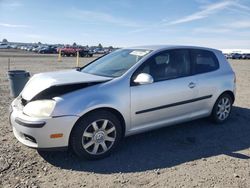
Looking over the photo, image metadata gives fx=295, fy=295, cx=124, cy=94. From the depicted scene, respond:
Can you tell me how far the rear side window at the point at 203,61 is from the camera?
557cm

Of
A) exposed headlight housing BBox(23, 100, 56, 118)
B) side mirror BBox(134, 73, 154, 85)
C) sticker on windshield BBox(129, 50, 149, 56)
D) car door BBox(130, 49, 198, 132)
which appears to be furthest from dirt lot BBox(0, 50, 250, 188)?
sticker on windshield BBox(129, 50, 149, 56)

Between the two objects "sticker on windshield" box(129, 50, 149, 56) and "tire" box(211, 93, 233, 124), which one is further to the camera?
"tire" box(211, 93, 233, 124)

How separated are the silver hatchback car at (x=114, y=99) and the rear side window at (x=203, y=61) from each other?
0.8 inches

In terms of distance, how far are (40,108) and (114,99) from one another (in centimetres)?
104

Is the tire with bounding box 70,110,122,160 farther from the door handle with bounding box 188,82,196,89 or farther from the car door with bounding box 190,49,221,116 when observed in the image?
the car door with bounding box 190,49,221,116

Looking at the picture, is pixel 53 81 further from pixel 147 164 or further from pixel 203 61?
pixel 203 61

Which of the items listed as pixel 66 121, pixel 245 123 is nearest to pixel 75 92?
pixel 66 121

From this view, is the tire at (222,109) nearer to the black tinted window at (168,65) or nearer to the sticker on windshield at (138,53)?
the black tinted window at (168,65)

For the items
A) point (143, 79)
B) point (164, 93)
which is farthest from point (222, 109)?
point (143, 79)

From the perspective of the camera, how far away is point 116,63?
5.15 m

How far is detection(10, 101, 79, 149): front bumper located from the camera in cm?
386

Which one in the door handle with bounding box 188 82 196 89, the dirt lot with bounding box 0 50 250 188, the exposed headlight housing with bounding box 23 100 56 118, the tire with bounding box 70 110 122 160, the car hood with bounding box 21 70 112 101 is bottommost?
the dirt lot with bounding box 0 50 250 188

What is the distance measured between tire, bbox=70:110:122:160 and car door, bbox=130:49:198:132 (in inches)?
14.7

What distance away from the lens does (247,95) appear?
9648 mm
